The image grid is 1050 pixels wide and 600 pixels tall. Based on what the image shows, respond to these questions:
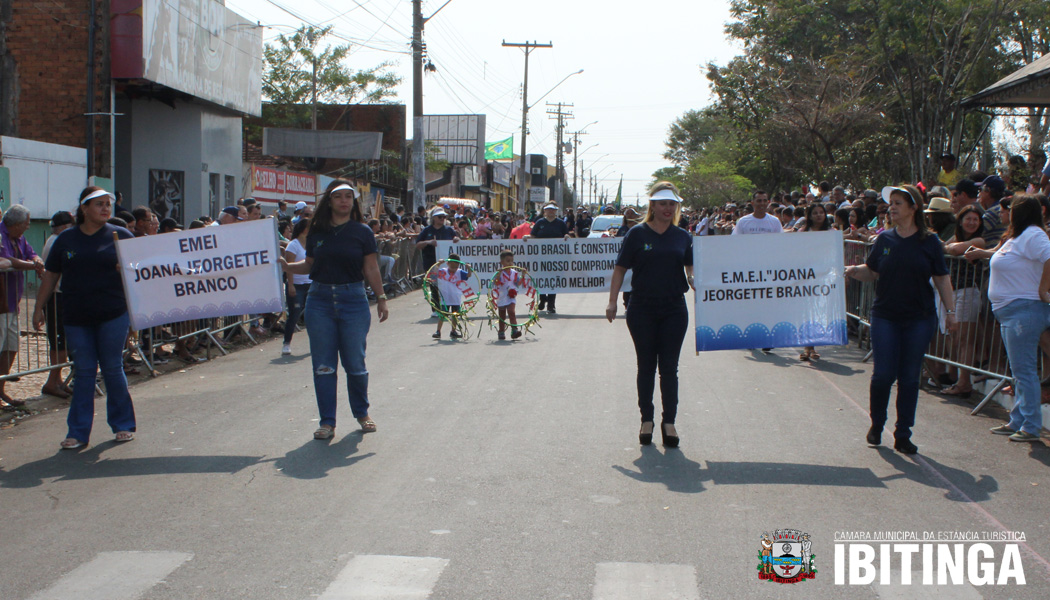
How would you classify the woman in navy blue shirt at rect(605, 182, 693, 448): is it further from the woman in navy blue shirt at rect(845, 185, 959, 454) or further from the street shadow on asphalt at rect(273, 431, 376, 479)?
the street shadow on asphalt at rect(273, 431, 376, 479)

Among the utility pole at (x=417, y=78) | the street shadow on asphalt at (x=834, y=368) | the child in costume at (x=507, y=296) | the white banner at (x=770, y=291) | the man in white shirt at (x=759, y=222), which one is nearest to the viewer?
the white banner at (x=770, y=291)

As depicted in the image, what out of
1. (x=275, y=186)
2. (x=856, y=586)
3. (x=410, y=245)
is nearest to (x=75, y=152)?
(x=410, y=245)

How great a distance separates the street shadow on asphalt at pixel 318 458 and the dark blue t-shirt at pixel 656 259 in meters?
2.32

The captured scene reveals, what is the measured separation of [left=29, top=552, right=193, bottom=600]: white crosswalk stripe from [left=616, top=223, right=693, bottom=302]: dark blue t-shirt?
3.73 metres

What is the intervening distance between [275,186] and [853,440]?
89.1 feet

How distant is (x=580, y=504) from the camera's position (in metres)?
5.62

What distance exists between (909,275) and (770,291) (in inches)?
43.9

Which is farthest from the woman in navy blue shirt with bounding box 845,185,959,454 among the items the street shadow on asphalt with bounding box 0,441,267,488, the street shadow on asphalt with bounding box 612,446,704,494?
the street shadow on asphalt with bounding box 0,441,267,488

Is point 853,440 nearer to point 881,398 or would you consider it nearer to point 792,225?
point 881,398

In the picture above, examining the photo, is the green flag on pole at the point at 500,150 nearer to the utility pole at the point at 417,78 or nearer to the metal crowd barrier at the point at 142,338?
the utility pole at the point at 417,78

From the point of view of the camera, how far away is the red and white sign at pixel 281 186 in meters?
30.4

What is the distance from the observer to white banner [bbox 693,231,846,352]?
7609 mm

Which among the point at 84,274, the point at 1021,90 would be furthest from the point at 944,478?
the point at 1021,90

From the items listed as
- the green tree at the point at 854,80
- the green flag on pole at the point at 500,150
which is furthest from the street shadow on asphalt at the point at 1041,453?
the green flag on pole at the point at 500,150
